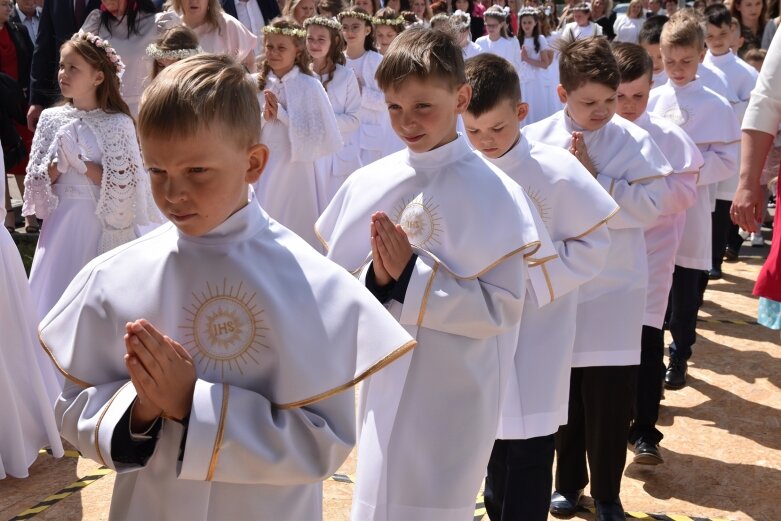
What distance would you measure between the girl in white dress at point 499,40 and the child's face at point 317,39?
616 cm

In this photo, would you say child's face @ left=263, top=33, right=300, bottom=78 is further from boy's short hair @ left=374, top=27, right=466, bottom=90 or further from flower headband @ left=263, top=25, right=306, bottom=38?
boy's short hair @ left=374, top=27, right=466, bottom=90

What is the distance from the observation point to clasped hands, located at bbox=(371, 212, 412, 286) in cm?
291

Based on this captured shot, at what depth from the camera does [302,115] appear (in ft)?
23.1

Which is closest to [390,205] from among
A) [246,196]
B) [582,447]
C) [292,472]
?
[246,196]

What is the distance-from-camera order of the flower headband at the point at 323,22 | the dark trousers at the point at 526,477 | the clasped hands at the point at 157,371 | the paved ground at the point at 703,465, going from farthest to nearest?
the flower headband at the point at 323,22
the paved ground at the point at 703,465
the dark trousers at the point at 526,477
the clasped hands at the point at 157,371

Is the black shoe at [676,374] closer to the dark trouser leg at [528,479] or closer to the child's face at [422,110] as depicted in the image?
the dark trouser leg at [528,479]

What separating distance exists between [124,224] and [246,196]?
340 centimetres

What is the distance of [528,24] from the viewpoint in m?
14.7

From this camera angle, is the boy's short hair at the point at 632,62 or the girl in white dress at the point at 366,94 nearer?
the boy's short hair at the point at 632,62

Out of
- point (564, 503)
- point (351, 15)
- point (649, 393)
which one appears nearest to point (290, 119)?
point (649, 393)

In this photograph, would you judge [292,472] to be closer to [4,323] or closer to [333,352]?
[333,352]

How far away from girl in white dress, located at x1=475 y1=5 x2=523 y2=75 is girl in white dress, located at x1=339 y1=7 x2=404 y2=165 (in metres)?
4.45

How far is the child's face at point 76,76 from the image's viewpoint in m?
5.38

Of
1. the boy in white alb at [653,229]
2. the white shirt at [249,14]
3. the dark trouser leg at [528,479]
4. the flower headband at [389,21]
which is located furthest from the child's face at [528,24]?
the dark trouser leg at [528,479]
